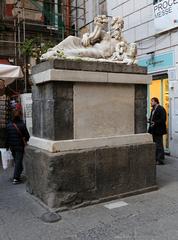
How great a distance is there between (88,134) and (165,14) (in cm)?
533

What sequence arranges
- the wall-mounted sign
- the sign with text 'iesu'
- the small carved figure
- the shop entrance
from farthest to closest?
the shop entrance < the wall-mounted sign < the sign with text 'iesu' < the small carved figure

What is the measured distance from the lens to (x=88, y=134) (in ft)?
17.6

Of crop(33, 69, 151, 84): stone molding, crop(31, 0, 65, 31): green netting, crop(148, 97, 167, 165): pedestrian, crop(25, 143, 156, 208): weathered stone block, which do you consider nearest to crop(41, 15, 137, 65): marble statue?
crop(33, 69, 151, 84): stone molding

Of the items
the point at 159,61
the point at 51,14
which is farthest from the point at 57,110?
the point at 51,14

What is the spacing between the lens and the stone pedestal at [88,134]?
5.01 meters

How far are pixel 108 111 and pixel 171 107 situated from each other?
4.24 meters

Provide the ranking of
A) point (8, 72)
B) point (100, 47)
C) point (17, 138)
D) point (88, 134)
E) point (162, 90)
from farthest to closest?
1. point (162, 90)
2. point (8, 72)
3. point (17, 138)
4. point (100, 47)
5. point (88, 134)

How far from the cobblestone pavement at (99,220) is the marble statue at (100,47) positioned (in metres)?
2.28

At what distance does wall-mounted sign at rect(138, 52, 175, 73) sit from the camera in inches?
365

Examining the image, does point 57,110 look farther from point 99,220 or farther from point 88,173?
point 99,220

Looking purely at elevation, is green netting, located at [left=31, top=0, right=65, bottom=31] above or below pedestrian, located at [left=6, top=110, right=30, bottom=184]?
above

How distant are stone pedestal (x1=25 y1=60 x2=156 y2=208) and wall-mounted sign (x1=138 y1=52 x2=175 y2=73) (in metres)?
3.67

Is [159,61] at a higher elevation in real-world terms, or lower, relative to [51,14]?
lower

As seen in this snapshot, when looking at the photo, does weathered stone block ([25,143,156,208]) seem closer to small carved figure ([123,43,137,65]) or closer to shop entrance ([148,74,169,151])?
small carved figure ([123,43,137,65])
